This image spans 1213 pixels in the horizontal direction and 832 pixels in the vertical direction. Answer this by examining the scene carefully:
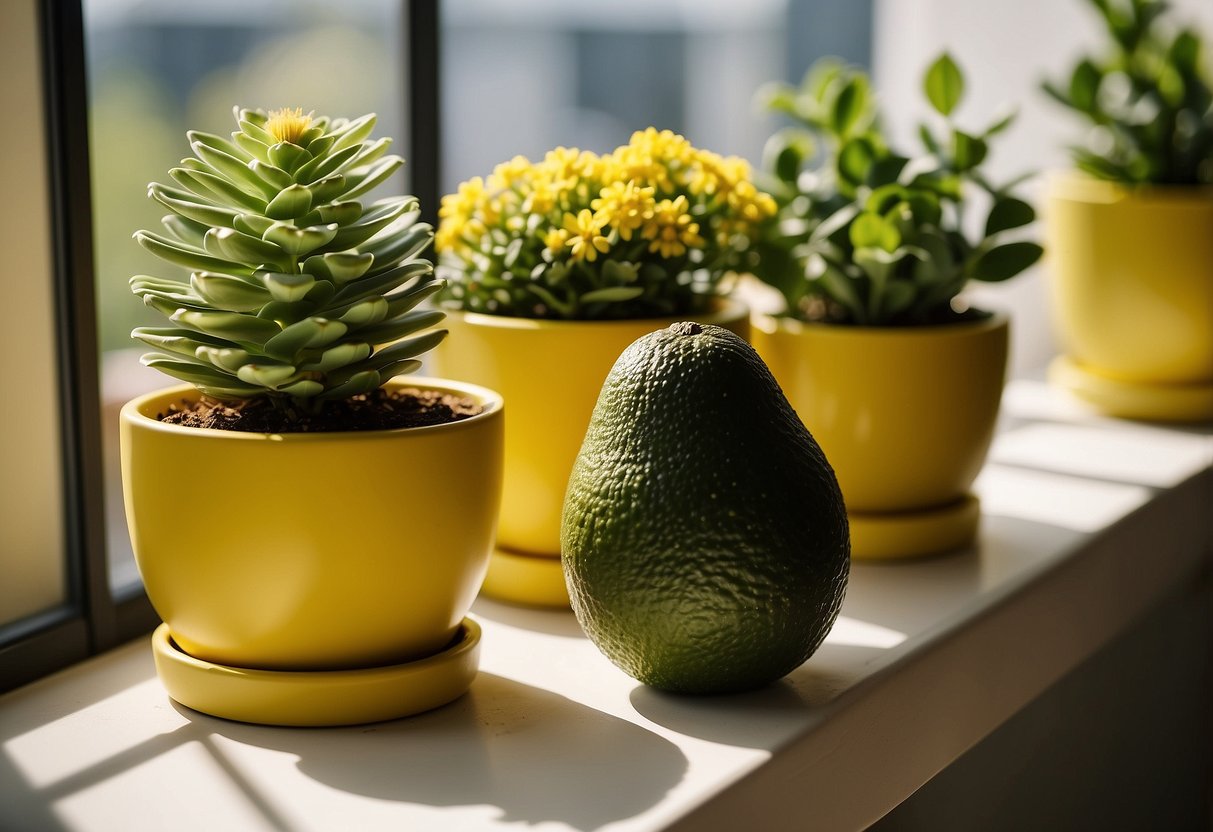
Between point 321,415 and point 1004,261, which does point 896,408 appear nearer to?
point 1004,261

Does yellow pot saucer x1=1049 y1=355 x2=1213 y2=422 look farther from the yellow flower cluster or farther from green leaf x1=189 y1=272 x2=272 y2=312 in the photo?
green leaf x1=189 y1=272 x2=272 y2=312

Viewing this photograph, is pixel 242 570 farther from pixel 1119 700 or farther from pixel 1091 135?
pixel 1091 135

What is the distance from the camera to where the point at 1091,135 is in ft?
4.03

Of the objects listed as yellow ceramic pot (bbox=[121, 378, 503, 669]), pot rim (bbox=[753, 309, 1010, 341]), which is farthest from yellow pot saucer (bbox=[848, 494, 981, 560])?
yellow ceramic pot (bbox=[121, 378, 503, 669])

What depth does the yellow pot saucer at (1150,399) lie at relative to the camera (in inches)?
46.1

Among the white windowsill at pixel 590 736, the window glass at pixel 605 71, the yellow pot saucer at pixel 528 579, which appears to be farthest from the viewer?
the window glass at pixel 605 71

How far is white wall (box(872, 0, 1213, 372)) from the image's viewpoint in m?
1.44

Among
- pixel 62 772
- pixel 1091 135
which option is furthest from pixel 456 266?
pixel 1091 135

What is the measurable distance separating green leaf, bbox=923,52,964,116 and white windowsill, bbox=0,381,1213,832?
0.31 meters

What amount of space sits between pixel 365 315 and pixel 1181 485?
28.1 inches

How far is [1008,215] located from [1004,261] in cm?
3

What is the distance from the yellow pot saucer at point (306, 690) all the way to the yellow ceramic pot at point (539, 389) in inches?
5.6

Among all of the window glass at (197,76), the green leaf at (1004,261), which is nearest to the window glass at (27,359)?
the green leaf at (1004,261)

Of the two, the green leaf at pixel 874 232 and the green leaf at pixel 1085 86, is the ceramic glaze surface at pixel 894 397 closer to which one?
the green leaf at pixel 874 232
